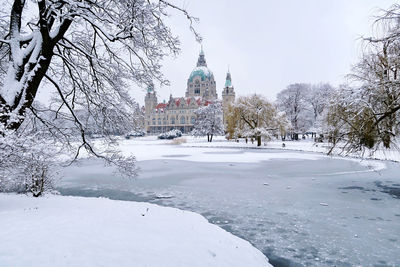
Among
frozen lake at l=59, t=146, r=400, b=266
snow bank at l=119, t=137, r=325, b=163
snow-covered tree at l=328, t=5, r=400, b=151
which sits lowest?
frozen lake at l=59, t=146, r=400, b=266

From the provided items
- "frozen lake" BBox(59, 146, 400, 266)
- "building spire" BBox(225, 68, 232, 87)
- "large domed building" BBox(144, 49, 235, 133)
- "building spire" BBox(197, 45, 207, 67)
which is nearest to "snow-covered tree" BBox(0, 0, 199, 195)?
"frozen lake" BBox(59, 146, 400, 266)

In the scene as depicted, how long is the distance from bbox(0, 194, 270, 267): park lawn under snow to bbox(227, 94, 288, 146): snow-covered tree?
34017mm

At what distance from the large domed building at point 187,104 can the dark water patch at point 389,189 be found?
3438 inches

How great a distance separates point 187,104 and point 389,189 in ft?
320

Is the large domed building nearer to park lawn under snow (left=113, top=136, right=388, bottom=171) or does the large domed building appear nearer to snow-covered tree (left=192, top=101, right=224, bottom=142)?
snow-covered tree (left=192, top=101, right=224, bottom=142)

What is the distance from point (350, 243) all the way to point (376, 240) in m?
0.79

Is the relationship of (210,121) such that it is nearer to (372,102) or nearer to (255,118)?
(255,118)

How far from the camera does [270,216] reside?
28.4 feet

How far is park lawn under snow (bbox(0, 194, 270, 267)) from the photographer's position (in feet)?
13.2

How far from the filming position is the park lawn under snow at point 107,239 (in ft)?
13.2

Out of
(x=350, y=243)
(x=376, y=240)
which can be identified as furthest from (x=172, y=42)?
(x=376, y=240)

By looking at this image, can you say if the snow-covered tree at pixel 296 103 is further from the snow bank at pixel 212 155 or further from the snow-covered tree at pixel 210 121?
the snow bank at pixel 212 155

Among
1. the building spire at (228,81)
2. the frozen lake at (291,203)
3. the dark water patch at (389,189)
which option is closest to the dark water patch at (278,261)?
the frozen lake at (291,203)

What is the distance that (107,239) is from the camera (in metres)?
4.84
